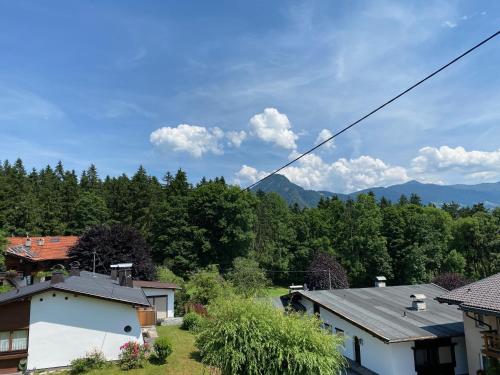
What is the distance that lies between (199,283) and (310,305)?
12419 millimetres

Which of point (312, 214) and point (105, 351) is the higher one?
point (312, 214)

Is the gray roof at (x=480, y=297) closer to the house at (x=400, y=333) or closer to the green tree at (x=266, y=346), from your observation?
the house at (x=400, y=333)

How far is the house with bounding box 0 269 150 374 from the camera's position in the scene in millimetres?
17578

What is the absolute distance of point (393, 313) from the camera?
2162cm

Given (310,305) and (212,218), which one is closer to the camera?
(310,305)

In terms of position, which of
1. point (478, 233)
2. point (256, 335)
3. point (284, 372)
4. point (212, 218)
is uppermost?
point (212, 218)

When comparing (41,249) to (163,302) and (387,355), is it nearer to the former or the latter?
(163,302)

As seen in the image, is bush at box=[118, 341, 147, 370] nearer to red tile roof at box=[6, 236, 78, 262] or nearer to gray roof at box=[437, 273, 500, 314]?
gray roof at box=[437, 273, 500, 314]

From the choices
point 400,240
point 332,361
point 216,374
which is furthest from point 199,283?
point 400,240

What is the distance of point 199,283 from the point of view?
3478 centimetres

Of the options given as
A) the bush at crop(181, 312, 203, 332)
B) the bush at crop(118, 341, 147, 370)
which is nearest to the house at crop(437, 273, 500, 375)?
the bush at crop(118, 341, 147, 370)

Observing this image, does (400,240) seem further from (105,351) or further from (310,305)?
(105,351)

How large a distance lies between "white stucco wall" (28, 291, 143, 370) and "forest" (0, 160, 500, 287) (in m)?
32.1

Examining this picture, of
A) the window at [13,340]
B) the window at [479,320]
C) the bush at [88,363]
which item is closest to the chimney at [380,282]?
the window at [479,320]
